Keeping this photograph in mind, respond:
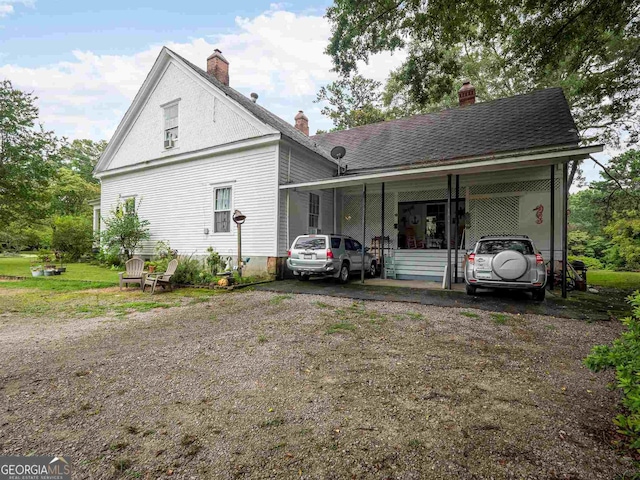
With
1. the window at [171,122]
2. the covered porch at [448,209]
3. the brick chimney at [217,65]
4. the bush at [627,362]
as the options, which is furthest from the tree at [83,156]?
the bush at [627,362]

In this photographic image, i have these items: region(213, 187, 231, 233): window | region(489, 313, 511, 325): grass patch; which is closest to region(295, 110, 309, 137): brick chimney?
region(213, 187, 231, 233): window

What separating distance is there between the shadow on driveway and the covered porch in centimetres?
115

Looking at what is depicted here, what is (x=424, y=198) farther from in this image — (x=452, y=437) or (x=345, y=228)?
(x=452, y=437)

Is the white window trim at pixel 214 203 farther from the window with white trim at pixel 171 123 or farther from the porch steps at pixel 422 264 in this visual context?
the porch steps at pixel 422 264

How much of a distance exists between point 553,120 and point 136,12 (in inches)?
580

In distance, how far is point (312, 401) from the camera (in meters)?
2.63

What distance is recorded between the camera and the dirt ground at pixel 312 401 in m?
1.88

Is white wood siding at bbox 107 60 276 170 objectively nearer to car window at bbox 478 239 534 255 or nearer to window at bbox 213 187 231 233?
window at bbox 213 187 231 233

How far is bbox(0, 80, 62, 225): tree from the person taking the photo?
16047mm

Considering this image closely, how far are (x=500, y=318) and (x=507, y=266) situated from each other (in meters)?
1.87

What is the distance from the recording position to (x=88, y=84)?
1052 inches

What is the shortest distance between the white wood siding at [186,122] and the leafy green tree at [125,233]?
283cm

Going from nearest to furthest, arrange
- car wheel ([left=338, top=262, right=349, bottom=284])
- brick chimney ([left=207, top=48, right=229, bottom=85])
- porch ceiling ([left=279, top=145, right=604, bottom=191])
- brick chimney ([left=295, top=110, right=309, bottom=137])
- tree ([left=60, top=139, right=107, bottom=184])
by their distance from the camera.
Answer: porch ceiling ([left=279, top=145, right=604, bottom=191]) → car wheel ([left=338, top=262, right=349, bottom=284]) → brick chimney ([left=207, top=48, right=229, bottom=85]) → brick chimney ([left=295, top=110, right=309, bottom=137]) → tree ([left=60, top=139, right=107, bottom=184])

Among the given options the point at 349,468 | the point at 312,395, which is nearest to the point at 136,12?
the point at 312,395
